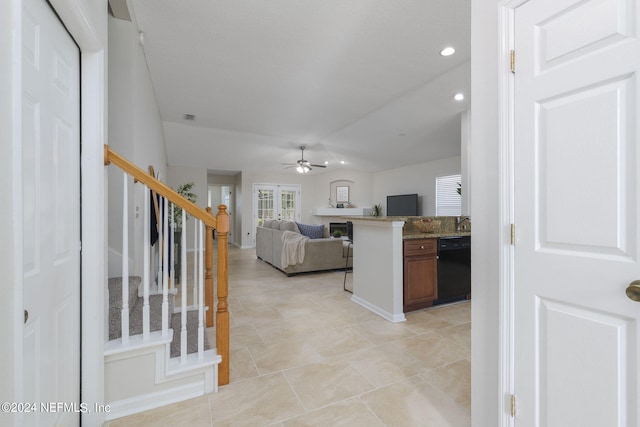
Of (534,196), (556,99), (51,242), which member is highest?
(556,99)

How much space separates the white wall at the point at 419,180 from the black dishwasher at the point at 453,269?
11.4ft

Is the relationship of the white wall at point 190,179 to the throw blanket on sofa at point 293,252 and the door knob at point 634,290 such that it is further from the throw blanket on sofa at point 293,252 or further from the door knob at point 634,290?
the door knob at point 634,290

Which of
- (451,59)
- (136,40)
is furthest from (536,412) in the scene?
(136,40)

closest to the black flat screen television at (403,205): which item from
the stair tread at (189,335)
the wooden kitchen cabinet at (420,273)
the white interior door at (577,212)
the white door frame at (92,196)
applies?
the wooden kitchen cabinet at (420,273)

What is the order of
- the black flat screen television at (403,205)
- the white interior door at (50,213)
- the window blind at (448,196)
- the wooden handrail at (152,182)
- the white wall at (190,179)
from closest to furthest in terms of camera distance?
the white interior door at (50,213), the wooden handrail at (152,182), the window blind at (448,196), the black flat screen television at (403,205), the white wall at (190,179)

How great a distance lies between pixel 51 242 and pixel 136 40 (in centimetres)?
242

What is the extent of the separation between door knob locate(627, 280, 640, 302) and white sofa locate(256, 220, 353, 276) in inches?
156

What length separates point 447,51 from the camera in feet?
10.2

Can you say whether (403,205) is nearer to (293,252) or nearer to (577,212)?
(293,252)

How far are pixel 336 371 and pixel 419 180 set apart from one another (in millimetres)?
6332

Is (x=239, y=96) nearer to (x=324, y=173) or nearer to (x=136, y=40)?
(x=136, y=40)

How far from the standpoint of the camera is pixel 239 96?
14.1ft

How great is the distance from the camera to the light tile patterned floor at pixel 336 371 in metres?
1.62

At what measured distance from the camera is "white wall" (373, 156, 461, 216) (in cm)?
677
